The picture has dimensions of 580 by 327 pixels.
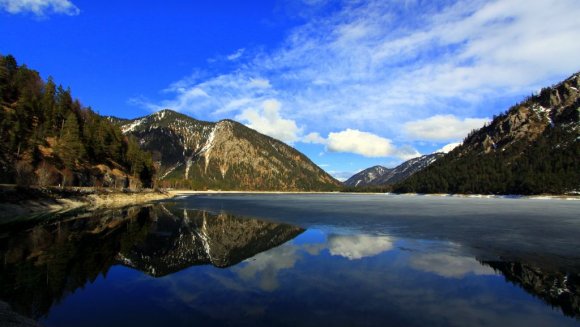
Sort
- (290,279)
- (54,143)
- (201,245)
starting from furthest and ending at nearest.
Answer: (54,143) → (201,245) → (290,279)

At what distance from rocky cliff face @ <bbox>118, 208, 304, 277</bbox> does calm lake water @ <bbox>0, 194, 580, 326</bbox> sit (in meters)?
0.15

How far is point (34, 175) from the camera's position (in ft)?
270

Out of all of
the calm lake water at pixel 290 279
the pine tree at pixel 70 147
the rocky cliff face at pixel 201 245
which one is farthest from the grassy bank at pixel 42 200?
the rocky cliff face at pixel 201 245

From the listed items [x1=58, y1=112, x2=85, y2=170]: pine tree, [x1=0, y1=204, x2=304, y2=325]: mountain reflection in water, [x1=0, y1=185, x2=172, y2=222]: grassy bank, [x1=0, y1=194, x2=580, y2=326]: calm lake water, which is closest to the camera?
[x1=0, y1=194, x2=580, y2=326]: calm lake water

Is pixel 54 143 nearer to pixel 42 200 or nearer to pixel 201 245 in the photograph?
pixel 42 200

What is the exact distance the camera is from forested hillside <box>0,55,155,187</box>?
82812 mm

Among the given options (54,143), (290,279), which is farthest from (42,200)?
(290,279)

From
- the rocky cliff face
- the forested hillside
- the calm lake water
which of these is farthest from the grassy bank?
the rocky cliff face

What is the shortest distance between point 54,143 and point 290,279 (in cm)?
10722

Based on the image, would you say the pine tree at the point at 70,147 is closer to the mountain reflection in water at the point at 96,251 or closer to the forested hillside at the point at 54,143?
the forested hillside at the point at 54,143

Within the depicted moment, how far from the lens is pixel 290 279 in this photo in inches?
850

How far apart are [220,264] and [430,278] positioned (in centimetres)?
1414

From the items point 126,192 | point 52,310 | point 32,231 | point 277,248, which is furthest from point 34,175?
point 52,310

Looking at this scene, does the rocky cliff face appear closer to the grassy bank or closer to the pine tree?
the grassy bank
